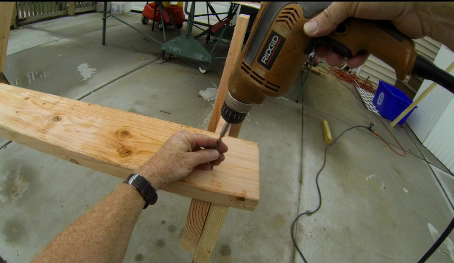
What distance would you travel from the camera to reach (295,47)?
0.70m

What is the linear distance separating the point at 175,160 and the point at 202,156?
9 centimetres

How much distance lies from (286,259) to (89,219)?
130cm

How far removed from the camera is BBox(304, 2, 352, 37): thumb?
22.4 inches

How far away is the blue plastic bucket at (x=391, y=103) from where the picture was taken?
3.87 metres

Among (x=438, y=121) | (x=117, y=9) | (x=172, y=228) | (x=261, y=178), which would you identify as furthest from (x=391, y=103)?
(x=117, y=9)

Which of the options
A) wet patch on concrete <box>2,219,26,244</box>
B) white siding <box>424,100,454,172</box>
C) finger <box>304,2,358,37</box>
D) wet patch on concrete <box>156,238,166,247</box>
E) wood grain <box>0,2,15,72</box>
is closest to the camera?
finger <box>304,2,358,37</box>

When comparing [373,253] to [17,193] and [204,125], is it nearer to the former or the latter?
[204,125]

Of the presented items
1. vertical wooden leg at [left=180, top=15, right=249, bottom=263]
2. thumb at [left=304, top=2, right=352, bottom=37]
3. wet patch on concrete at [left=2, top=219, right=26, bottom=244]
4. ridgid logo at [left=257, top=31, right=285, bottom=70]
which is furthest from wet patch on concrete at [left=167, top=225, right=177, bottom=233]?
thumb at [left=304, top=2, right=352, bottom=37]

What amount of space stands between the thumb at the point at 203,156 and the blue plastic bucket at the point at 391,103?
3.98m

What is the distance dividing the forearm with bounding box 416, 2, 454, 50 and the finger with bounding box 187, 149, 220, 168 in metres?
0.64

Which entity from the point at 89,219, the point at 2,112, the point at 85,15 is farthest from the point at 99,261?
the point at 85,15

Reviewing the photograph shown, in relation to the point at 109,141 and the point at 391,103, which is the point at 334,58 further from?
the point at 391,103

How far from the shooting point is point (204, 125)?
2.59 metres

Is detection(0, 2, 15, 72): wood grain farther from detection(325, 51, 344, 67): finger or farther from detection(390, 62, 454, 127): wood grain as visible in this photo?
detection(390, 62, 454, 127): wood grain
